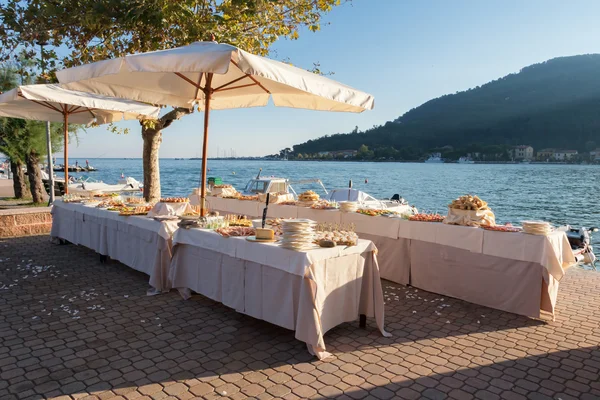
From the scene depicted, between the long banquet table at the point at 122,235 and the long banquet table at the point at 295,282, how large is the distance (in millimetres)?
739

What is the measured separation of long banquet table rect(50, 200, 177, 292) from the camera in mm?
5922

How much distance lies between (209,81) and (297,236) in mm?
2680

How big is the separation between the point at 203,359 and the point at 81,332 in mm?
1563

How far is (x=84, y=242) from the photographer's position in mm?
8180

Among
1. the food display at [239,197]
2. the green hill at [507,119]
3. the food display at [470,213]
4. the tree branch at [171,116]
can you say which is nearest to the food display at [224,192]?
the food display at [239,197]

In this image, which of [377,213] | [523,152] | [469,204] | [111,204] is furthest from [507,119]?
[111,204]

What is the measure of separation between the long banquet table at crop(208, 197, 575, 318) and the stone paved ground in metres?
0.25

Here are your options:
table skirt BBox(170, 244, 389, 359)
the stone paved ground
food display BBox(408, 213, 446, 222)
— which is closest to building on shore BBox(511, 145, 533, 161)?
food display BBox(408, 213, 446, 222)

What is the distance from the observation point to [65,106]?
9.23 m

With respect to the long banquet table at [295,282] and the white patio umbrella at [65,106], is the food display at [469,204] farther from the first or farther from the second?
the white patio umbrella at [65,106]

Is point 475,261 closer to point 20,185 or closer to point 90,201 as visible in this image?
point 90,201

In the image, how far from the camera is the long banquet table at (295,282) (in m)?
3.98

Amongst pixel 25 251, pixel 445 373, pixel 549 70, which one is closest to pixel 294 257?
pixel 445 373

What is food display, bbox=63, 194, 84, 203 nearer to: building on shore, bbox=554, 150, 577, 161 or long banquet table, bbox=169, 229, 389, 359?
long banquet table, bbox=169, 229, 389, 359
